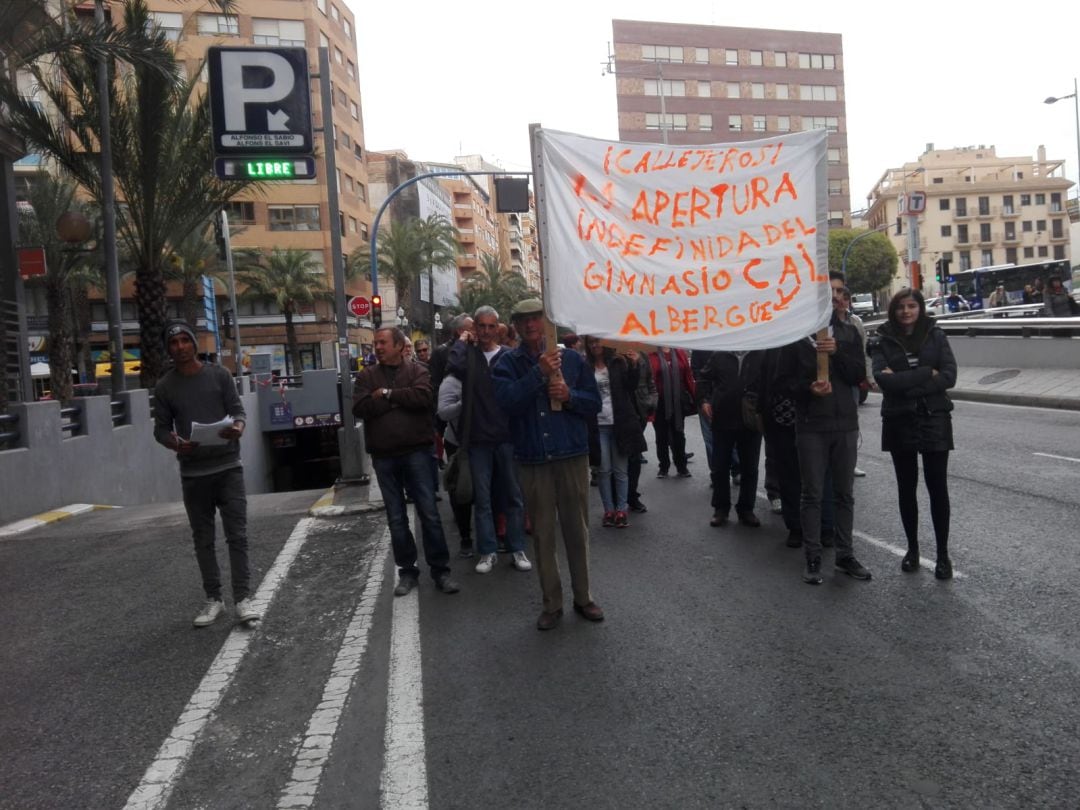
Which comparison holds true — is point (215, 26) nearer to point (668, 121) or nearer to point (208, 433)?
point (668, 121)

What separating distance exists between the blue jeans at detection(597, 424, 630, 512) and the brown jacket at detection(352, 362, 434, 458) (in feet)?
7.30

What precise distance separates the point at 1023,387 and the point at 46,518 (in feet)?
54.7

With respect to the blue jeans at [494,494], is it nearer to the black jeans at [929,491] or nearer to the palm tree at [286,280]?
the black jeans at [929,491]

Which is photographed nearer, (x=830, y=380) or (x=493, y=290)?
(x=830, y=380)

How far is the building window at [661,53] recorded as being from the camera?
222ft

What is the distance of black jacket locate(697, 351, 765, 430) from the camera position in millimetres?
7719

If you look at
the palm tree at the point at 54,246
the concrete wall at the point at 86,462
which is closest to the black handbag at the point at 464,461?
the concrete wall at the point at 86,462

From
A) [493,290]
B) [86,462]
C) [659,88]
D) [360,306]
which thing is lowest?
[86,462]

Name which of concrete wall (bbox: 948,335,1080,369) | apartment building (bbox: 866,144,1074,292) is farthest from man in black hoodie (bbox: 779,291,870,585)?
apartment building (bbox: 866,144,1074,292)

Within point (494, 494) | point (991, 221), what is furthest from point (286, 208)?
point (991, 221)

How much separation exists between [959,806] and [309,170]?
956 centimetres

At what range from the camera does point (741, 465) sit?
7.98m

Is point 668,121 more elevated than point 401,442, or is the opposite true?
point 668,121

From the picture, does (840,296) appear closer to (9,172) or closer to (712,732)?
(712,732)
